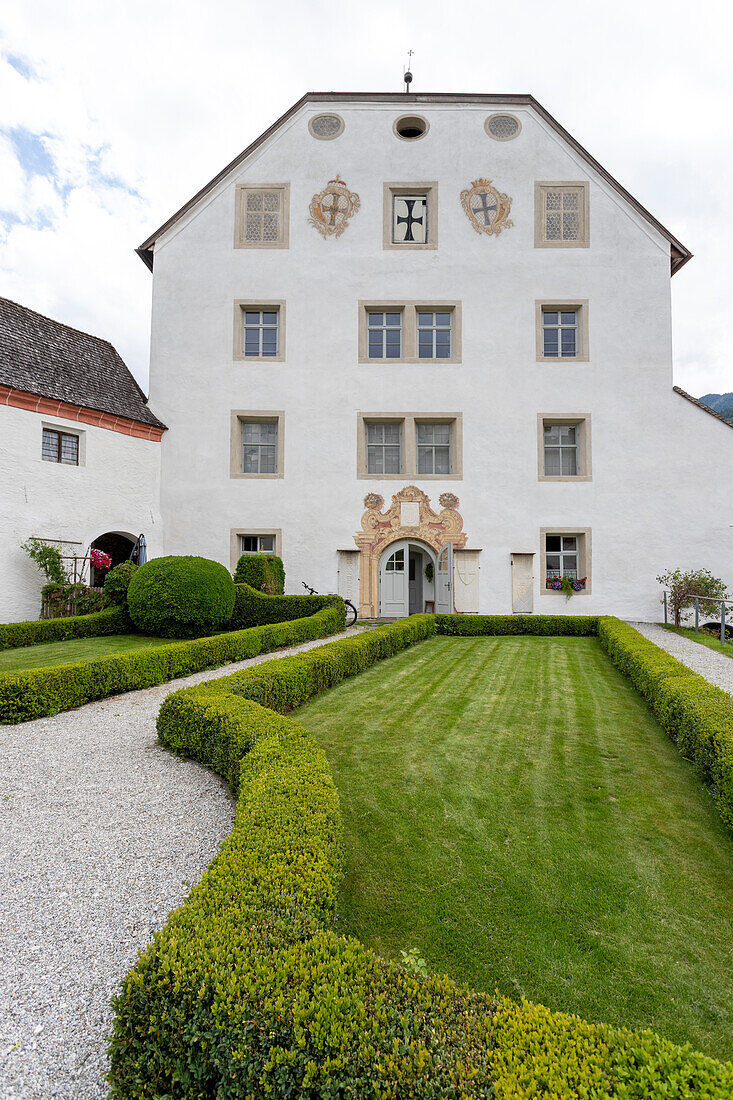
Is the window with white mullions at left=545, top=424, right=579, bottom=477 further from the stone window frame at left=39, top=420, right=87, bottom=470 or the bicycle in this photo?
the stone window frame at left=39, top=420, right=87, bottom=470

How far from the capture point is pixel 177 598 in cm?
1240

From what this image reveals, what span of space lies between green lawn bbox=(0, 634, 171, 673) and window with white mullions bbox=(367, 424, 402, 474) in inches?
353

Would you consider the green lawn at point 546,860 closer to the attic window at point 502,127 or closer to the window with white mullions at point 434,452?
the window with white mullions at point 434,452

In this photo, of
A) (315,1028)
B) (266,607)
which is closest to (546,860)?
(315,1028)

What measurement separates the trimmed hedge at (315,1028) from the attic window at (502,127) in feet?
72.9

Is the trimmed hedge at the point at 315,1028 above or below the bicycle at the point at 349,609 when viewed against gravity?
below

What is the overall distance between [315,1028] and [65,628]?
12.6m

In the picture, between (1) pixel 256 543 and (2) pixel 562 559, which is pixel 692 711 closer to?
(2) pixel 562 559

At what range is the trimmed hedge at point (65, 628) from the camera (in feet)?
37.8

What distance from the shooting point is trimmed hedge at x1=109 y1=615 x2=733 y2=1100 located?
1607mm

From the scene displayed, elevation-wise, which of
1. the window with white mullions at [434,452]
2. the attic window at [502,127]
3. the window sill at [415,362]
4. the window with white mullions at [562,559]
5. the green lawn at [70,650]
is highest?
the attic window at [502,127]

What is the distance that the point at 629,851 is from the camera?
3727 mm

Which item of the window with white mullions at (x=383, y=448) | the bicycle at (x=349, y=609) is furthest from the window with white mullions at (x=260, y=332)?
the bicycle at (x=349, y=609)

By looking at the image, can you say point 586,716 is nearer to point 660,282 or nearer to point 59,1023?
point 59,1023
